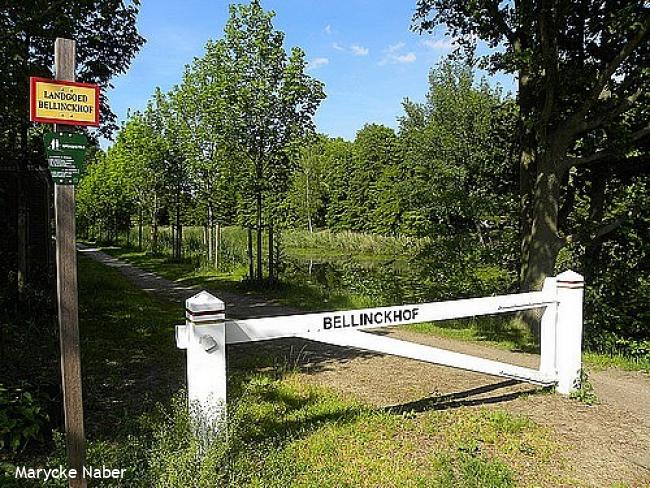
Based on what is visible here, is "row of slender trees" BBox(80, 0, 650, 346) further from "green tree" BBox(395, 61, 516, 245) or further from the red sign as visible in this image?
the red sign

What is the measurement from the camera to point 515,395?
5969 millimetres

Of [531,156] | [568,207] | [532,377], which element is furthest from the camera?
[568,207]

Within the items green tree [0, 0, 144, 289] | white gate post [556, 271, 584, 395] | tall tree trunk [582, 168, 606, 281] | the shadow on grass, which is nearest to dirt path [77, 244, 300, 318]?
green tree [0, 0, 144, 289]

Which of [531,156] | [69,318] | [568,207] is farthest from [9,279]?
[568,207]

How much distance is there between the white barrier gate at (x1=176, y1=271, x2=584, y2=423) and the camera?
12.7 ft

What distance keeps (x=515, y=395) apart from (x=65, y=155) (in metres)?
4.95

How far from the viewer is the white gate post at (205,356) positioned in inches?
151

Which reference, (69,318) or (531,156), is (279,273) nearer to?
(531,156)

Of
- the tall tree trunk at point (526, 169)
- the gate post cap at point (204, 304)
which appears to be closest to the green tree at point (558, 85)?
the tall tree trunk at point (526, 169)

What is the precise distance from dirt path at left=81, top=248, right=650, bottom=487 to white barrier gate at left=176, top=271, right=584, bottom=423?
43 centimetres

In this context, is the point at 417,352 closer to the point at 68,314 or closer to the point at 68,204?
the point at 68,314

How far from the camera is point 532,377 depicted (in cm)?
569

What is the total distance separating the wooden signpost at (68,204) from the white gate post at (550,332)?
442cm

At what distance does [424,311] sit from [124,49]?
31.7 ft
